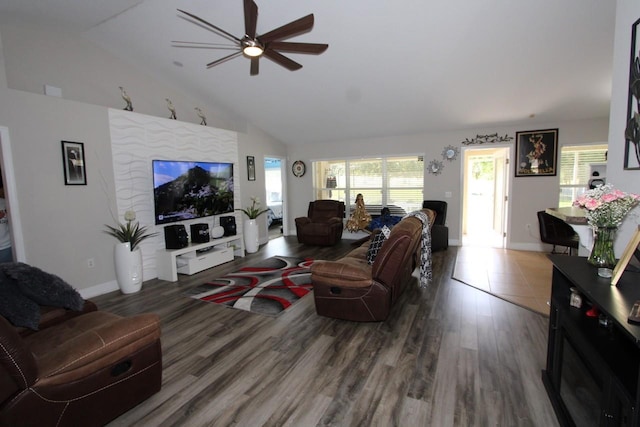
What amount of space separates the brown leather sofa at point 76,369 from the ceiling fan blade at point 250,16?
2351 mm

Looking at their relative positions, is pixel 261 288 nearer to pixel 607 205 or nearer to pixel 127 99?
pixel 127 99

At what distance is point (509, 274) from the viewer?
4.51 m

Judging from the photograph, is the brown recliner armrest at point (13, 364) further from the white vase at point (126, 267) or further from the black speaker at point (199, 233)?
the black speaker at point (199, 233)

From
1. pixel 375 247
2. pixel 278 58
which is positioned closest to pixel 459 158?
pixel 375 247

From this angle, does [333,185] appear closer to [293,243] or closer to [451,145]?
[293,243]

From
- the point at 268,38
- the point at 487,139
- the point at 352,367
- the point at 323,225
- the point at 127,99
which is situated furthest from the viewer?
the point at 323,225

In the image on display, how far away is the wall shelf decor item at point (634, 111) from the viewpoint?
1.83 m

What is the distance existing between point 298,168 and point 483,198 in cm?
513

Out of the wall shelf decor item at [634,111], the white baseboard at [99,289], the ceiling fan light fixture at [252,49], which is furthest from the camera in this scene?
the white baseboard at [99,289]

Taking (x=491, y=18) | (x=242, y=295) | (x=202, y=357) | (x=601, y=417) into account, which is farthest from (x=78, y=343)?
(x=491, y=18)

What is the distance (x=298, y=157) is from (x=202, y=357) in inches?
240

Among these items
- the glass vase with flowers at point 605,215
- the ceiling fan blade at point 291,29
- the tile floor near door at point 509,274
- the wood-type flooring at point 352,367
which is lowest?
the wood-type flooring at point 352,367

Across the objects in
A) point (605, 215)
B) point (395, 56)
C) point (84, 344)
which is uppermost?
point (395, 56)

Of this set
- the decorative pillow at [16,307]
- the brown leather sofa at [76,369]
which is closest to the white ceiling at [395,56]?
the decorative pillow at [16,307]
